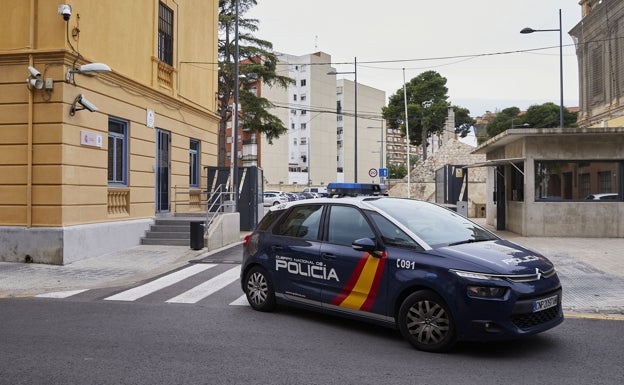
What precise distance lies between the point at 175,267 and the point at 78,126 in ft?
13.3

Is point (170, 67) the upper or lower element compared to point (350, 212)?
upper

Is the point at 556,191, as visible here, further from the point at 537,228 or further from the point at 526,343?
the point at 526,343

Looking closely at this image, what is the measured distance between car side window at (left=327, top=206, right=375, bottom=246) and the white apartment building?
240 feet

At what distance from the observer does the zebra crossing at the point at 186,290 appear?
8172mm

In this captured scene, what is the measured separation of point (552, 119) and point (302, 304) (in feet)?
225

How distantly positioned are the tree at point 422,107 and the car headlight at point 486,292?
56.8 metres

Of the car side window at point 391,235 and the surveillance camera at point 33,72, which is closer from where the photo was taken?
the car side window at point 391,235

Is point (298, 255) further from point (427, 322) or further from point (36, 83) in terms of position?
point (36, 83)

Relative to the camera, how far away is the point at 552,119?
220 feet

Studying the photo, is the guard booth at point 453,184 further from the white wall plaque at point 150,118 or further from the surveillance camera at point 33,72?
the surveillance camera at point 33,72

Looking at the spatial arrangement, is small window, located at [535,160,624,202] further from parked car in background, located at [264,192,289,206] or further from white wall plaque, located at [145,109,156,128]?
parked car in background, located at [264,192,289,206]

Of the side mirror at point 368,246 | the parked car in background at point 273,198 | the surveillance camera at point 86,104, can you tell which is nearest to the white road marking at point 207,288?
the side mirror at point 368,246

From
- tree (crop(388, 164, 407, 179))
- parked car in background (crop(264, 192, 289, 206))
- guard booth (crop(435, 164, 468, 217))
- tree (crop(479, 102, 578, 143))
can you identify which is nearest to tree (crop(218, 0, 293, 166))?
guard booth (crop(435, 164, 468, 217))

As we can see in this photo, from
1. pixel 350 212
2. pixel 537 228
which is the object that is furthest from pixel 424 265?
pixel 537 228
